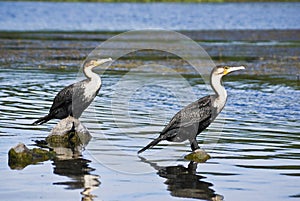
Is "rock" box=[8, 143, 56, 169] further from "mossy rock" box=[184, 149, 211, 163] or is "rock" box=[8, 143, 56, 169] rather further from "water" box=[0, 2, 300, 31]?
"water" box=[0, 2, 300, 31]

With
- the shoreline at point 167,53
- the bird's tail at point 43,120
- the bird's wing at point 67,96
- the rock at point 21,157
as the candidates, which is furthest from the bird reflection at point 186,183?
the shoreline at point 167,53

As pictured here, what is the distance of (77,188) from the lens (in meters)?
9.27

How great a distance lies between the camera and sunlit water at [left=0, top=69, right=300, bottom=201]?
30.5 feet

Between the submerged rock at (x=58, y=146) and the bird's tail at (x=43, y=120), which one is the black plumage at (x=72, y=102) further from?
the submerged rock at (x=58, y=146)

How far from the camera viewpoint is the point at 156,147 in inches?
481

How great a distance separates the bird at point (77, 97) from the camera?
1248 centimetres

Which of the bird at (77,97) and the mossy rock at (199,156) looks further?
the bird at (77,97)

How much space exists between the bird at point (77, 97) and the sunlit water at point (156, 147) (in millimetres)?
497

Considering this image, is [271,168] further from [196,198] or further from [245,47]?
[245,47]

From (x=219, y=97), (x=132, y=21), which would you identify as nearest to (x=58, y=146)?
(x=219, y=97)

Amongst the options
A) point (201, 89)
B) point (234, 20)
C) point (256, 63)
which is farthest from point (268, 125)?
point (234, 20)

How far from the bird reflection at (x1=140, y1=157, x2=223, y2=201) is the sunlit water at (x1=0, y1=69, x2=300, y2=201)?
0.5 inches

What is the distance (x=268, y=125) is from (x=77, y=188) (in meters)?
5.68

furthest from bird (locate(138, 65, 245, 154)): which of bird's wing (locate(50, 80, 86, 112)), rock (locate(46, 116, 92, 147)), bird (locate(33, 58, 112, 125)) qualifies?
bird's wing (locate(50, 80, 86, 112))
